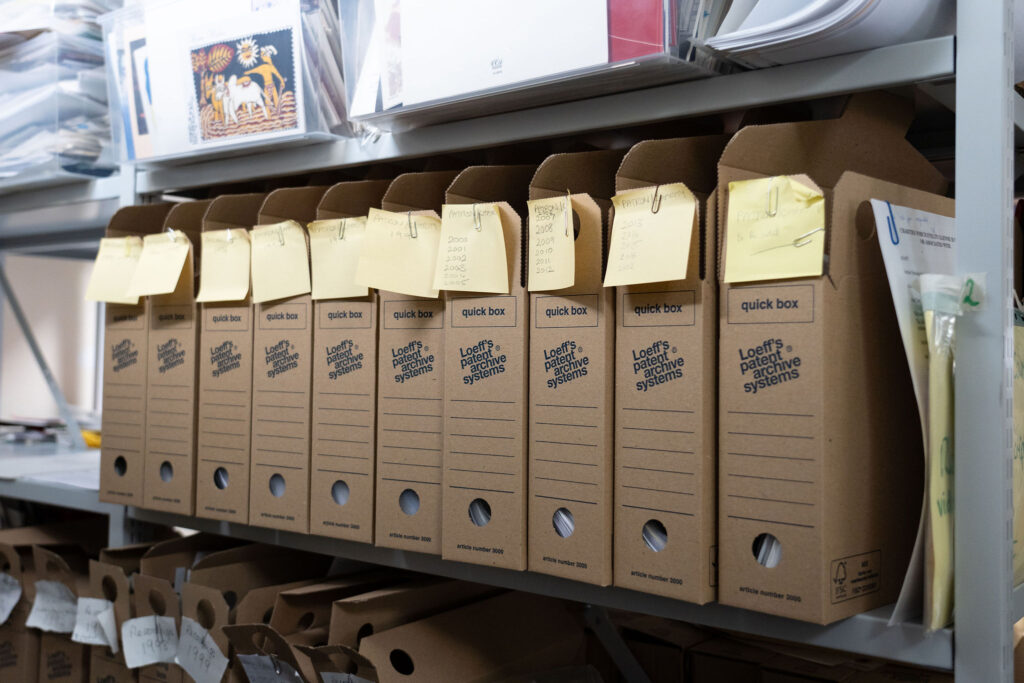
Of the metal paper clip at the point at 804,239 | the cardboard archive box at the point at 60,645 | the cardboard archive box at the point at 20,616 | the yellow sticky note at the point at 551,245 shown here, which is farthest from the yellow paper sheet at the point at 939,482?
the cardboard archive box at the point at 20,616

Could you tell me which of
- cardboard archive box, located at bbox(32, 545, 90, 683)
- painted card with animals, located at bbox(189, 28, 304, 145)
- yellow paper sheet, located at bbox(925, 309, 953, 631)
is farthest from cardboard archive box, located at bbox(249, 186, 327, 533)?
yellow paper sheet, located at bbox(925, 309, 953, 631)

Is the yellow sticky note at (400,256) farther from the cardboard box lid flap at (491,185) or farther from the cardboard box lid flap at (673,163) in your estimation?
the cardboard box lid flap at (673,163)

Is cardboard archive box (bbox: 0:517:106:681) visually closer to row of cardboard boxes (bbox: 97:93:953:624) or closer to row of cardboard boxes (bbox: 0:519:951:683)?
row of cardboard boxes (bbox: 0:519:951:683)

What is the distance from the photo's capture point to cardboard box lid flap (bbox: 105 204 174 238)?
139 cm

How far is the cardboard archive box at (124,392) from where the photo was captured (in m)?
1.36

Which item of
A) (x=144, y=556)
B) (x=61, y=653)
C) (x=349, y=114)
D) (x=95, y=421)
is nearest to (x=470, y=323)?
(x=349, y=114)

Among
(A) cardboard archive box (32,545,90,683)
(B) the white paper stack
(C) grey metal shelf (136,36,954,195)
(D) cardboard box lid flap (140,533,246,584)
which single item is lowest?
(A) cardboard archive box (32,545,90,683)

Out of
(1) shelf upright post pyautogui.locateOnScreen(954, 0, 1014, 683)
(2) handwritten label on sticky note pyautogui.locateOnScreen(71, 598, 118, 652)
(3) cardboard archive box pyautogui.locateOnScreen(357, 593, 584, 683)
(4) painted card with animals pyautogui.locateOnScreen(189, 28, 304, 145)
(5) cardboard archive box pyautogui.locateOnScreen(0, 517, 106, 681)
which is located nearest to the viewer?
(1) shelf upright post pyautogui.locateOnScreen(954, 0, 1014, 683)

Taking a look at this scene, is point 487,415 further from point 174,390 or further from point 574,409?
point 174,390

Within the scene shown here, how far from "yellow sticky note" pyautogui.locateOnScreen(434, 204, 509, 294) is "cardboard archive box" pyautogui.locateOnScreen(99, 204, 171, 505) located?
608mm

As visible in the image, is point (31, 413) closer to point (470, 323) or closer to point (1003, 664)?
point (470, 323)

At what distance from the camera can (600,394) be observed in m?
0.89

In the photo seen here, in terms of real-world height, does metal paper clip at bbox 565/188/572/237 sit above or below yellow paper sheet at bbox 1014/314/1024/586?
above

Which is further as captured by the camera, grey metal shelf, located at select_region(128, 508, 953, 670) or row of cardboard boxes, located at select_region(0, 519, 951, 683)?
row of cardboard boxes, located at select_region(0, 519, 951, 683)
